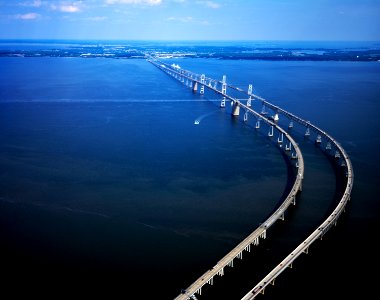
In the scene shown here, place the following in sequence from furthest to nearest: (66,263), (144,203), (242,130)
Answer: (242,130)
(144,203)
(66,263)

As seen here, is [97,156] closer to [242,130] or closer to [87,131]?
[87,131]

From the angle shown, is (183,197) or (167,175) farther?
(167,175)

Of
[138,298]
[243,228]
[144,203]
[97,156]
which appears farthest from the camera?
[97,156]

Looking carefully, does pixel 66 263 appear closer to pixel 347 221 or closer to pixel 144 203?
pixel 144 203

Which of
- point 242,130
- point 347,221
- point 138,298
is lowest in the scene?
point 138,298

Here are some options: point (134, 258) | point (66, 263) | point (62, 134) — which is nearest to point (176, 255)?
point (134, 258)

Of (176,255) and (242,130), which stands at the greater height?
(242,130)

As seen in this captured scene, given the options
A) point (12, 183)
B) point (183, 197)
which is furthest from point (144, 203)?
point (12, 183)
